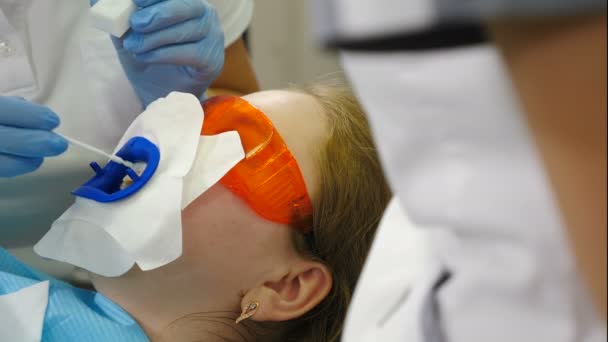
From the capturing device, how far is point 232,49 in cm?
160

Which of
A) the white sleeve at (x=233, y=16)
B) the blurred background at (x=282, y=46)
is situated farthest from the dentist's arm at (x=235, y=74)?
the blurred background at (x=282, y=46)

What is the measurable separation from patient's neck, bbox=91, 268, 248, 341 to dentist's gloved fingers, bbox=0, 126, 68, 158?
0.22 m

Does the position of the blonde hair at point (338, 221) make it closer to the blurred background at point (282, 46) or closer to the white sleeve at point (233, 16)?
the white sleeve at point (233, 16)

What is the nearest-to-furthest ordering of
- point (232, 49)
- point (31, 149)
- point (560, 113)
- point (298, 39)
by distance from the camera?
point (560, 113), point (31, 149), point (232, 49), point (298, 39)

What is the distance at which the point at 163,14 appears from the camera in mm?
1158

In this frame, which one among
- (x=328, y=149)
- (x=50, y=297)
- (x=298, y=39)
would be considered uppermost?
(x=328, y=149)

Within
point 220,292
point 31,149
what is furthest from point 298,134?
point 31,149

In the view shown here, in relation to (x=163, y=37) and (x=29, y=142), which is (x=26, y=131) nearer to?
(x=29, y=142)

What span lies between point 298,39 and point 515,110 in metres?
2.35

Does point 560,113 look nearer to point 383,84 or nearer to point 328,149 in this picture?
point 383,84

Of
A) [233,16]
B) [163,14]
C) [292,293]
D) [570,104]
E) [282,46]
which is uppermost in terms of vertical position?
[570,104]

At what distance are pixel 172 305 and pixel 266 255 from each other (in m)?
0.17

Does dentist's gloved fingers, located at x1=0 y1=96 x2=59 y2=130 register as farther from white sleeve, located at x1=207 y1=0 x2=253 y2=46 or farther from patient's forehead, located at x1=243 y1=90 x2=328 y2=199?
white sleeve, located at x1=207 y1=0 x2=253 y2=46

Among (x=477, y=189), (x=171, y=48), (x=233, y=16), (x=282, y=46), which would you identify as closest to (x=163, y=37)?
(x=171, y=48)
